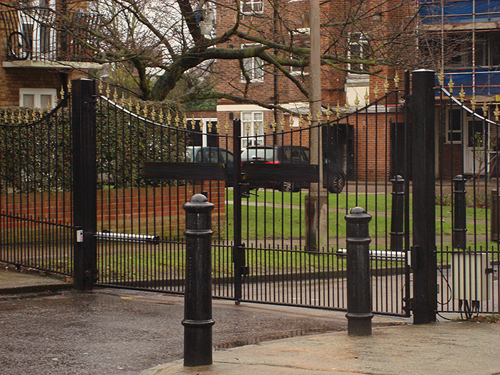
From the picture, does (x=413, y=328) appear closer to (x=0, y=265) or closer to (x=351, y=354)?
(x=351, y=354)

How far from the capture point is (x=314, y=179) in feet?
23.1

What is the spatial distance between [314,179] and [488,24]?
83.5 feet

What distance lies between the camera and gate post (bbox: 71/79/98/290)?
7.71 meters

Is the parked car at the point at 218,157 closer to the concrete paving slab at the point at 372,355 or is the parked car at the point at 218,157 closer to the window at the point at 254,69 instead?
the concrete paving slab at the point at 372,355

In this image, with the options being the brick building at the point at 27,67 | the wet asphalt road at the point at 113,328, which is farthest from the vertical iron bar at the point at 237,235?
the brick building at the point at 27,67

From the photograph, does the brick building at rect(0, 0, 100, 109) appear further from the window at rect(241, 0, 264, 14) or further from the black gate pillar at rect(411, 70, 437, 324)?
the black gate pillar at rect(411, 70, 437, 324)

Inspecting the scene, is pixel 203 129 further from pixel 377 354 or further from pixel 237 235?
pixel 377 354

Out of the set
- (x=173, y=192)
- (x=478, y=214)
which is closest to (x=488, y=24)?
(x=478, y=214)

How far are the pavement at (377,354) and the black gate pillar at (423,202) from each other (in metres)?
0.24

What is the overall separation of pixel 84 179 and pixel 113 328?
2.43m

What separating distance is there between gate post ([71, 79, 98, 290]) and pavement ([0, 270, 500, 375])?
319 cm

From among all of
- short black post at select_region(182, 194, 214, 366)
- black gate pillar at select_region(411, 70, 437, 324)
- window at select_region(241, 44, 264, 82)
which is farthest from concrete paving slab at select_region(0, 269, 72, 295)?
window at select_region(241, 44, 264, 82)

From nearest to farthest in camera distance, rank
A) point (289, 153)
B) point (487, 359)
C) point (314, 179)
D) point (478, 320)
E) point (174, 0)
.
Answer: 1. point (487, 359)
2. point (478, 320)
3. point (314, 179)
4. point (289, 153)
5. point (174, 0)

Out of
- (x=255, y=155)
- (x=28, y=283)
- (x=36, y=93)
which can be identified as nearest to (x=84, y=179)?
(x=28, y=283)
